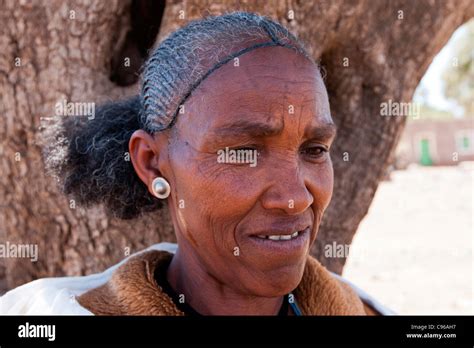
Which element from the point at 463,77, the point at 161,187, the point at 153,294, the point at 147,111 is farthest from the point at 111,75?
the point at 463,77

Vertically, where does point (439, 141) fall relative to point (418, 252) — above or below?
below

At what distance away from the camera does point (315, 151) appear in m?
1.97

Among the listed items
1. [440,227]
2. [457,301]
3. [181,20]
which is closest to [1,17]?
[181,20]

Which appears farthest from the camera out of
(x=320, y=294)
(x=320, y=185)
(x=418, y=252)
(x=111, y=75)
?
(x=418, y=252)

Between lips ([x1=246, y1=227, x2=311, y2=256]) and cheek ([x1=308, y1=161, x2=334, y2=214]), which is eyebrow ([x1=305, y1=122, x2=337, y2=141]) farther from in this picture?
lips ([x1=246, y1=227, x2=311, y2=256])

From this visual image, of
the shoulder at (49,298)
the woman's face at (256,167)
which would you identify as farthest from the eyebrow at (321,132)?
the shoulder at (49,298)

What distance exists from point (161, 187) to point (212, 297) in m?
0.37

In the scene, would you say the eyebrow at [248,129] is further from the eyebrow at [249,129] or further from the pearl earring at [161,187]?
the pearl earring at [161,187]

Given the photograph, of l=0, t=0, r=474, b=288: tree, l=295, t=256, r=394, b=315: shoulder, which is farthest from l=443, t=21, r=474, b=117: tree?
l=295, t=256, r=394, b=315: shoulder

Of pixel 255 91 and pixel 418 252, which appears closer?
pixel 255 91

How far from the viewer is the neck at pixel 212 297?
2.08 meters

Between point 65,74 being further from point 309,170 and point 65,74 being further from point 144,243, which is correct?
point 309,170

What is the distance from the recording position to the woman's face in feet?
5.99

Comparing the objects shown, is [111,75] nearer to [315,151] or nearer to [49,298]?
[49,298]
